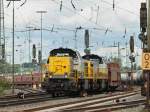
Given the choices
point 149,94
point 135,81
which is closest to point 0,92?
point 149,94

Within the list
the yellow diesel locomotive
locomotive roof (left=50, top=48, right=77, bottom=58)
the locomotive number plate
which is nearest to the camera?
the locomotive number plate

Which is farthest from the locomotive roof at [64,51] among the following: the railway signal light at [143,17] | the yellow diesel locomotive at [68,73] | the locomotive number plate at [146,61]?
the locomotive number plate at [146,61]

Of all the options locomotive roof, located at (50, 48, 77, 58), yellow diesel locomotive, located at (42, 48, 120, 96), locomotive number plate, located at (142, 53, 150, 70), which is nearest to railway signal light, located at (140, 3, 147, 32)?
locomotive number plate, located at (142, 53, 150, 70)

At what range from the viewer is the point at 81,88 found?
43.8 meters

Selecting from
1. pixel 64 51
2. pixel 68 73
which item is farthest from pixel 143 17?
pixel 64 51

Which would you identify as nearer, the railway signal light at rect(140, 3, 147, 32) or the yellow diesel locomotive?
the railway signal light at rect(140, 3, 147, 32)

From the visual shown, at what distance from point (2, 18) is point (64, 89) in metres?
21.2

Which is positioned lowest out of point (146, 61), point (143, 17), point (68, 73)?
point (68, 73)

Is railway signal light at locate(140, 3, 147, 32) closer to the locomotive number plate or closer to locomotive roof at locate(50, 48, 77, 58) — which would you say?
the locomotive number plate

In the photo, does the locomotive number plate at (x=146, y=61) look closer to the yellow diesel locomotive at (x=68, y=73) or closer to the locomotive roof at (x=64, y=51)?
the yellow diesel locomotive at (x=68, y=73)

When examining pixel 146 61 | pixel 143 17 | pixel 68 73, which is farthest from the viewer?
pixel 68 73

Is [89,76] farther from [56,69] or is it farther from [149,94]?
[149,94]

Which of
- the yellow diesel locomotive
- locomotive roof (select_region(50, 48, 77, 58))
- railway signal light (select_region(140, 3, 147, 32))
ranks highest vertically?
railway signal light (select_region(140, 3, 147, 32))

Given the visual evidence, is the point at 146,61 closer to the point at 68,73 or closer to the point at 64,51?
the point at 68,73
